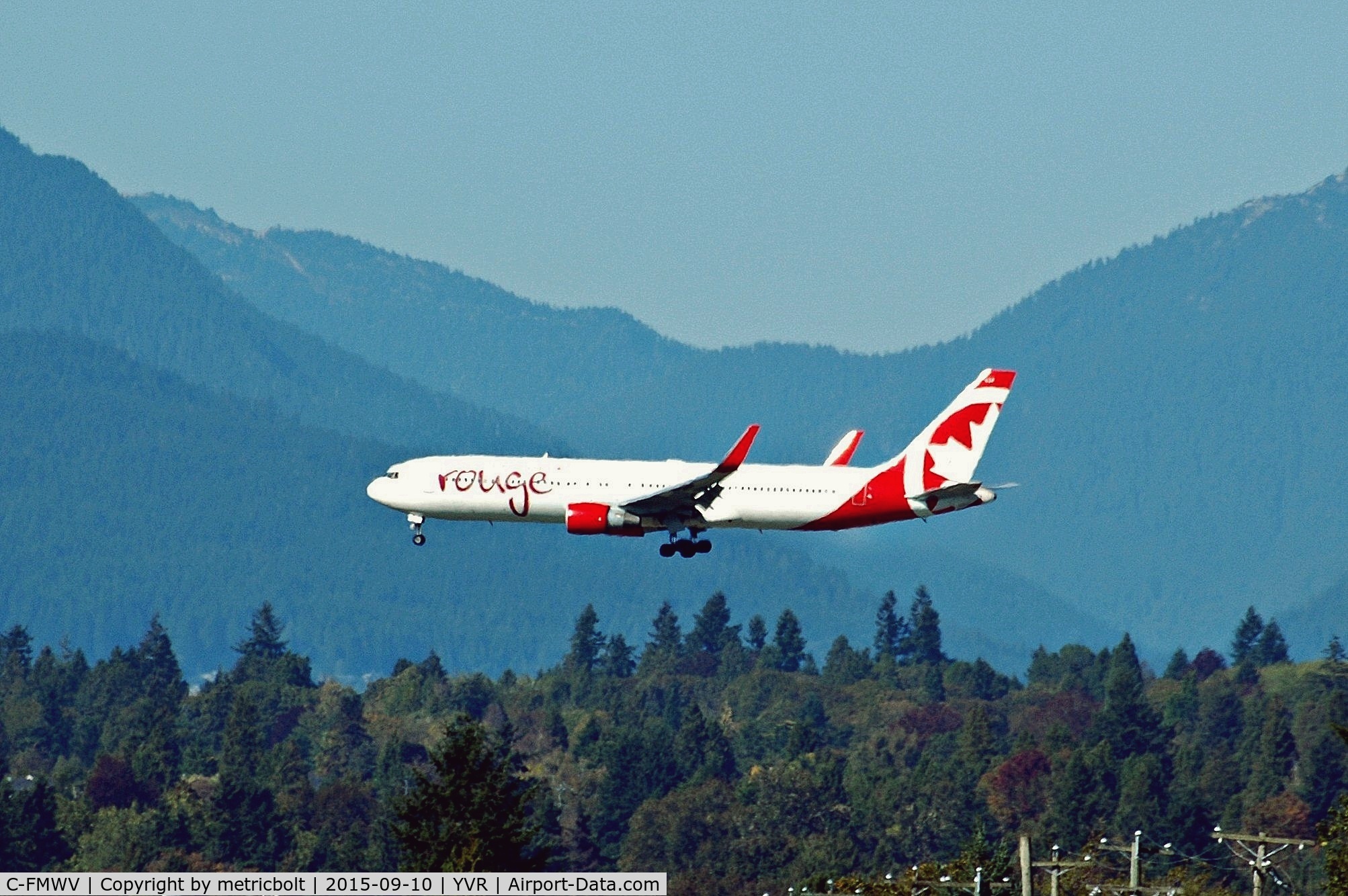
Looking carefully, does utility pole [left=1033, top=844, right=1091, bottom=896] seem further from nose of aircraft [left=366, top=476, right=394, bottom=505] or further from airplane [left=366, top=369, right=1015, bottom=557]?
nose of aircraft [left=366, top=476, right=394, bottom=505]

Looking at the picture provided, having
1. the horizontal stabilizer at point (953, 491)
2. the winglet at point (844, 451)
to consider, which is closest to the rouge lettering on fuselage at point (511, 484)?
the winglet at point (844, 451)

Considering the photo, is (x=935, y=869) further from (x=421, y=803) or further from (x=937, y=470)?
(x=421, y=803)

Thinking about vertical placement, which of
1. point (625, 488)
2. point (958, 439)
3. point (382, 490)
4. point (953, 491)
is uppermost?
point (958, 439)

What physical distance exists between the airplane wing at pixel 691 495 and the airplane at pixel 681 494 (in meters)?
0.07

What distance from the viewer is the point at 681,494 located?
103 m

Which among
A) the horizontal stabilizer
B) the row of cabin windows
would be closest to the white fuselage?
the row of cabin windows

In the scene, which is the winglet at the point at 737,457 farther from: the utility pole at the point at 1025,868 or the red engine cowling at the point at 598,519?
the utility pole at the point at 1025,868

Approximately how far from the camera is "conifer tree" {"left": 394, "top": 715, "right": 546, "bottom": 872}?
91188 mm

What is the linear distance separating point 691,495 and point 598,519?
4162 mm

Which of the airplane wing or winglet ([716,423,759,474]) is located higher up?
winglet ([716,423,759,474])

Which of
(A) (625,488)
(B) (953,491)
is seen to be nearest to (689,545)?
(A) (625,488)
